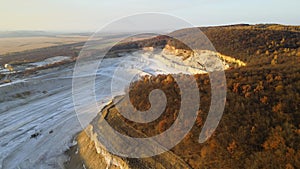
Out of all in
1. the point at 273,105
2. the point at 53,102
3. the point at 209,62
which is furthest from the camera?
the point at 209,62

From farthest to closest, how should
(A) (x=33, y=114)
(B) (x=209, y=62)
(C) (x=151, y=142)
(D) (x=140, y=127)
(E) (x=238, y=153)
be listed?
(B) (x=209, y=62), (A) (x=33, y=114), (D) (x=140, y=127), (C) (x=151, y=142), (E) (x=238, y=153)

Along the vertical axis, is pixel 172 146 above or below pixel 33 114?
above

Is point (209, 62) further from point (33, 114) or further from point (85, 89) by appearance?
point (33, 114)

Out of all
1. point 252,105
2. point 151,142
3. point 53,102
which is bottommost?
point 53,102

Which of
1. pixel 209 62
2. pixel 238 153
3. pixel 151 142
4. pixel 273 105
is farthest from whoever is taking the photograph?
pixel 209 62

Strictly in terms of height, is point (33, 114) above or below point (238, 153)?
below

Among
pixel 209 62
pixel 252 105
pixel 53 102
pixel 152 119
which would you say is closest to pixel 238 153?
pixel 252 105

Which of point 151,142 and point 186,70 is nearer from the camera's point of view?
point 151,142

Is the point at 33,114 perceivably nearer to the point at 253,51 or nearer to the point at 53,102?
the point at 53,102

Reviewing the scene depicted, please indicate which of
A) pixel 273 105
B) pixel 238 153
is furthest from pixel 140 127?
pixel 273 105

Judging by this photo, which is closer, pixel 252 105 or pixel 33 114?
pixel 252 105
